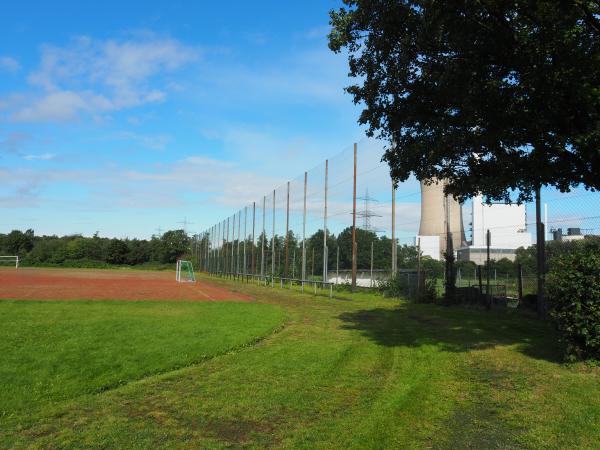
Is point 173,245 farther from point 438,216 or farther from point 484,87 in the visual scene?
point 484,87

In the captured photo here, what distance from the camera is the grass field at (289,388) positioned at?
4730 mm

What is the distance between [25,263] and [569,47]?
96023mm

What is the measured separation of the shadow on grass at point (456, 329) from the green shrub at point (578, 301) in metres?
0.63

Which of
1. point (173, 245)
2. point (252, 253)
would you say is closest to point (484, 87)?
point (252, 253)

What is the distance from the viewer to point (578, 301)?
7004mm

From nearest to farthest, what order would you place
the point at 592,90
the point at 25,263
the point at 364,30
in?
the point at 592,90, the point at 364,30, the point at 25,263

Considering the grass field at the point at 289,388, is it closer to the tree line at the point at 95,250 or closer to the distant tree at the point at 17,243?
the tree line at the point at 95,250

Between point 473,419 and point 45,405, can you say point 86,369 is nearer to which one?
point 45,405

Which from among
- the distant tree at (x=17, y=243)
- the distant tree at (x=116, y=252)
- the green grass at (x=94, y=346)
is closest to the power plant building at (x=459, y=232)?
the green grass at (x=94, y=346)

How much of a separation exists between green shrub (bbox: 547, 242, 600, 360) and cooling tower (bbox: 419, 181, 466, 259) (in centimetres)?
1333

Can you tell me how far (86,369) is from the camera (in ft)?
24.1

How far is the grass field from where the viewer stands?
4730 millimetres

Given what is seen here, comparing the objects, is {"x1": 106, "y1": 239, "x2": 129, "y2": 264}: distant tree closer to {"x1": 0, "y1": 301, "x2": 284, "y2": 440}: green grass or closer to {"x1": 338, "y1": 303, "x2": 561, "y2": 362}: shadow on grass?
{"x1": 0, "y1": 301, "x2": 284, "y2": 440}: green grass

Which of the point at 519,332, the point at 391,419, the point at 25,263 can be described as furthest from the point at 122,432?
the point at 25,263
